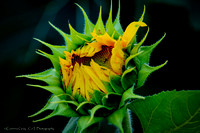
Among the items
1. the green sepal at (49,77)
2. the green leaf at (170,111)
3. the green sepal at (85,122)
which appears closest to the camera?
the green leaf at (170,111)

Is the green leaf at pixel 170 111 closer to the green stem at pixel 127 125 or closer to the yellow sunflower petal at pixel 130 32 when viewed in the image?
the green stem at pixel 127 125

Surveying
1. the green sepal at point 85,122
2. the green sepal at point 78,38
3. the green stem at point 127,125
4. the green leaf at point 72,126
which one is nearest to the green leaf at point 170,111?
the green stem at point 127,125

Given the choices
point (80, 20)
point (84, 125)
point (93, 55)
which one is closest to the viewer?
point (84, 125)

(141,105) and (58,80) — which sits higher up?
(58,80)

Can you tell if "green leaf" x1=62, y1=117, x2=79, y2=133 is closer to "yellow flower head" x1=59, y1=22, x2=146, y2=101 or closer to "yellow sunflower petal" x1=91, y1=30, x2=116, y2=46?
"yellow flower head" x1=59, y1=22, x2=146, y2=101

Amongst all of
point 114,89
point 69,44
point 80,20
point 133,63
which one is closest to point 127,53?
point 133,63

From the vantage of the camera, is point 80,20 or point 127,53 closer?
point 127,53

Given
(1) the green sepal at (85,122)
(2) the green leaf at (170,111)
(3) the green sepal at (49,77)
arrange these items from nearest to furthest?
(2) the green leaf at (170,111) < (1) the green sepal at (85,122) < (3) the green sepal at (49,77)

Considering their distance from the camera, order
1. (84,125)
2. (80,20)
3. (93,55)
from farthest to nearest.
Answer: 1. (80,20)
2. (93,55)
3. (84,125)

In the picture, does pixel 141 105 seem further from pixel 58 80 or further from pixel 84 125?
pixel 58 80
